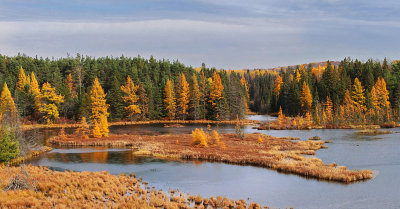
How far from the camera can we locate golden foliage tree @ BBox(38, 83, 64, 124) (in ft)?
322

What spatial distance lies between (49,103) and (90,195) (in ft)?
266

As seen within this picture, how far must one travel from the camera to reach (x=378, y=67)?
120062mm

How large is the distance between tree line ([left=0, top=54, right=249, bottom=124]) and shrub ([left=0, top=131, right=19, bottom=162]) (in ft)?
152

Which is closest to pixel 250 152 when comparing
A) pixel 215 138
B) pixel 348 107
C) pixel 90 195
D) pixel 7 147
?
pixel 215 138

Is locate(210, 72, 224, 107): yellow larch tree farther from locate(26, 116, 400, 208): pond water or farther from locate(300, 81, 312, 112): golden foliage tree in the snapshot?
locate(26, 116, 400, 208): pond water

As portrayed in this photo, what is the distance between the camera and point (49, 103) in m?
102

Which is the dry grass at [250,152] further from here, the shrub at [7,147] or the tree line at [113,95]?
the tree line at [113,95]

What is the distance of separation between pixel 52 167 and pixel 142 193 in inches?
697

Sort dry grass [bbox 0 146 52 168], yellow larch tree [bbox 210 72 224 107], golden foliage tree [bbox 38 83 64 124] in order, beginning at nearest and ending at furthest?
dry grass [bbox 0 146 52 168]
golden foliage tree [bbox 38 83 64 124]
yellow larch tree [bbox 210 72 224 107]

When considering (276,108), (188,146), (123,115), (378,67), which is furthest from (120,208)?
(276,108)

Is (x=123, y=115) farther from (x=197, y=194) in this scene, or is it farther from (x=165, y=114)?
(x=197, y=194)

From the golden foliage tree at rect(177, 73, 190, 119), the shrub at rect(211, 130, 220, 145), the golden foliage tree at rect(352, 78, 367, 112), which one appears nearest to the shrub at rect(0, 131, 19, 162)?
the shrub at rect(211, 130, 220, 145)

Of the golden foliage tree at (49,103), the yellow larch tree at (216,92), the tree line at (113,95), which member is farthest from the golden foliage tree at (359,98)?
the golden foliage tree at (49,103)

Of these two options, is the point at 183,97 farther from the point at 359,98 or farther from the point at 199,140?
the point at 199,140
